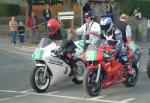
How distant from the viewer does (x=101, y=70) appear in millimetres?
11141

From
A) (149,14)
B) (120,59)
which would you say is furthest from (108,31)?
(149,14)

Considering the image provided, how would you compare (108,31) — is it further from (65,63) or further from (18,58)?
(18,58)

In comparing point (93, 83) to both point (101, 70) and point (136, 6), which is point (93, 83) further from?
point (136, 6)

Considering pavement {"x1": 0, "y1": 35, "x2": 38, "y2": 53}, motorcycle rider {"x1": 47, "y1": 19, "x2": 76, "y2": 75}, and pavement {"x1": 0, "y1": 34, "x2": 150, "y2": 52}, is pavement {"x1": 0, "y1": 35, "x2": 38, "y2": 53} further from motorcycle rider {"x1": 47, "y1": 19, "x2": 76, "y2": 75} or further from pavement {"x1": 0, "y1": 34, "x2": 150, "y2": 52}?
motorcycle rider {"x1": 47, "y1": 19, "x2": 76, "y2": 75}

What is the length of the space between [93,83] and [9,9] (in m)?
35.9

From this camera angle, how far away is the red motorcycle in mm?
10852

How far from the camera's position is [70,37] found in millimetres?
12297

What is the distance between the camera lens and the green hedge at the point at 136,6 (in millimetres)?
37844

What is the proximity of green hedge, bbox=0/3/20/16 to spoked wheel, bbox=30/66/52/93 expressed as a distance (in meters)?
34.1

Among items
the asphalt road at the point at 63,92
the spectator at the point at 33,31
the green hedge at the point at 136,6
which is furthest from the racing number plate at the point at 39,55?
the green hedge at the point at 136,6

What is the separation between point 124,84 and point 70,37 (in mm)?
1760

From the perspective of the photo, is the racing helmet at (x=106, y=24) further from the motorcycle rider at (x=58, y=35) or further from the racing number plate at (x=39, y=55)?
the racing number plate at (x=39, y=55)

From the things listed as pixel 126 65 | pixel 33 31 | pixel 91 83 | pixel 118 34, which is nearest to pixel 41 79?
pixel 91 83

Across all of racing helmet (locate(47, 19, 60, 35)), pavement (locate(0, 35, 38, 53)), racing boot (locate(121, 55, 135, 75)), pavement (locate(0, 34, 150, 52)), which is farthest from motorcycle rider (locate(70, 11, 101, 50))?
pavement (locate(0, 34, 150, 52))
